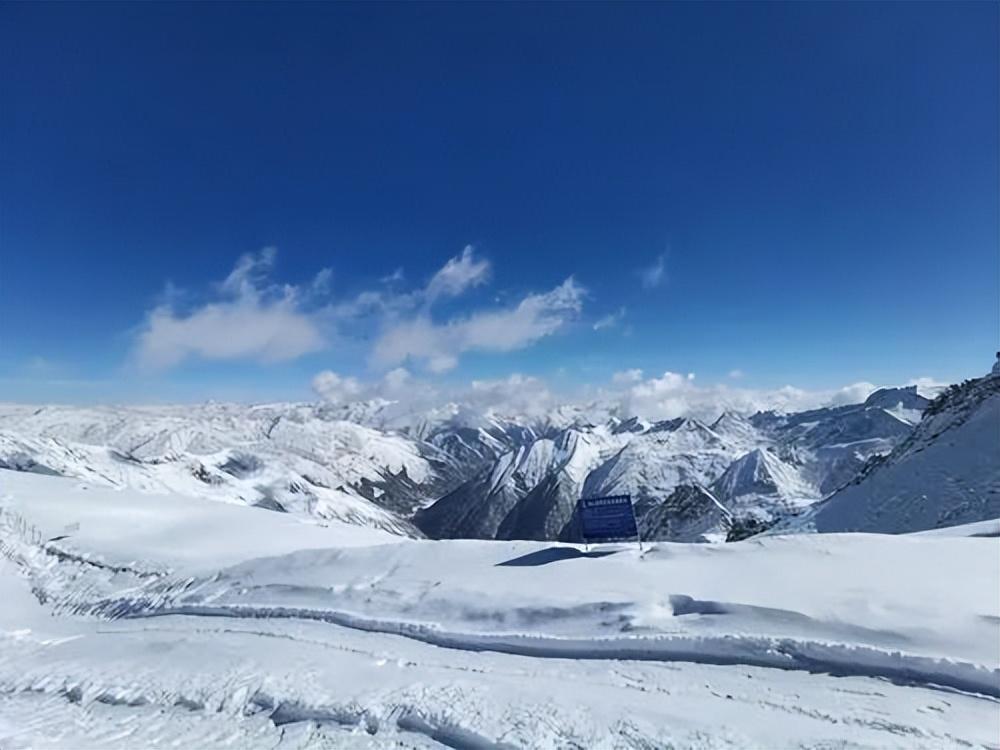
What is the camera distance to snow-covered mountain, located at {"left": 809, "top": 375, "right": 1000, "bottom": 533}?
2955cm

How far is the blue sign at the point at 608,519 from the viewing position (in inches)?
575

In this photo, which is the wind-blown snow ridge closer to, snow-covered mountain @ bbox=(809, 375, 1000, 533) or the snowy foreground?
the snowy foreground

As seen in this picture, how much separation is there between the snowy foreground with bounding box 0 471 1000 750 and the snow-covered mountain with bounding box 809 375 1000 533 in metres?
17.2

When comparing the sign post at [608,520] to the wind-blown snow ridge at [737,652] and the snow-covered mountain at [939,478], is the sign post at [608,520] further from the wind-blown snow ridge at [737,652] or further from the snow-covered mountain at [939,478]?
the snow-covered mountain at [939,478]

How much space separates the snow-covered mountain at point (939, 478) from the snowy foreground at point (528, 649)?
17.2 m

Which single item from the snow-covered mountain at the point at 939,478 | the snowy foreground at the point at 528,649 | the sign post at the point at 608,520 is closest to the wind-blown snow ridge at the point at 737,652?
the snowy foreground at the point at 528,649

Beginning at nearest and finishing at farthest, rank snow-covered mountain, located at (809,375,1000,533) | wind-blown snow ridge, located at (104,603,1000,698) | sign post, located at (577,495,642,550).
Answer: wind-blown snow ridge, located at (104,603,1000,698) → sign post, located at (577,495,642,550) → snow-covered mountain, located at (809,375,1000,533)

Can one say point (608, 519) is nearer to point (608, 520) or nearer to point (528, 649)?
point (608, 520)

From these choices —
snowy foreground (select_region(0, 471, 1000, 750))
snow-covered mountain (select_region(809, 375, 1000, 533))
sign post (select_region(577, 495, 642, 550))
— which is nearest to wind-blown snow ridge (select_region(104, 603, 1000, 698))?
snowy foreground (select_region(0, 471, 1000, 750))

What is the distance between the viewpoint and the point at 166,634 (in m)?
12.2

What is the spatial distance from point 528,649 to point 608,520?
18.2ft

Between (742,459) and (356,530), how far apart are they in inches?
6817

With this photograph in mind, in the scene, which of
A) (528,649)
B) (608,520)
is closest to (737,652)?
(528,649)

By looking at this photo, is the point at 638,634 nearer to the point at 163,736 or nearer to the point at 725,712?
the point at 725,712
